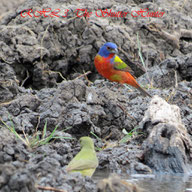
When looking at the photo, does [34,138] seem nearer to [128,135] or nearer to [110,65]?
[128,135]

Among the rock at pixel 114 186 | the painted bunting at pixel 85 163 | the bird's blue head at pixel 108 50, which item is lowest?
the bird's blue head at pixel 108 50

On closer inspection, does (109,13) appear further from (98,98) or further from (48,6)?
(98,98)

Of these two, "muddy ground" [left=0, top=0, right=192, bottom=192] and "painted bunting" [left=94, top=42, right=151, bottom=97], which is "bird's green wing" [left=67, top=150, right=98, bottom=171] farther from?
"painted bunting" [left=94, top=42, right=151, bottom=97]

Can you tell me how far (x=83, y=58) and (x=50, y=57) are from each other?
0.73 m

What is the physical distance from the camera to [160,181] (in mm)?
4969

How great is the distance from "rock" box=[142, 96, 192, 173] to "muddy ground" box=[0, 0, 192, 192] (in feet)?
0.04

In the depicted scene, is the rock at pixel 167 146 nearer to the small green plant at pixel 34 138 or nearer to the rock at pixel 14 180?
the small green plant at pixel 34 138

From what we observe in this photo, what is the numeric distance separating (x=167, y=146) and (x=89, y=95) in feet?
4.97

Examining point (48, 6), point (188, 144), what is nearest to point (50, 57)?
point (48, 6)

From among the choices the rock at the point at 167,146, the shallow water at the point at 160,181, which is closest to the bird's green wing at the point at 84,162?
the shallow water at the point at 160,181

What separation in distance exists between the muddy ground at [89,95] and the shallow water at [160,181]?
0.18 m

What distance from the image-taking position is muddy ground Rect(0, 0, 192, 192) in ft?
16.1

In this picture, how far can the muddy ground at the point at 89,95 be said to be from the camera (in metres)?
4.90

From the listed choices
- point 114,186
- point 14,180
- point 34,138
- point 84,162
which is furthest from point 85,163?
point 34,138
